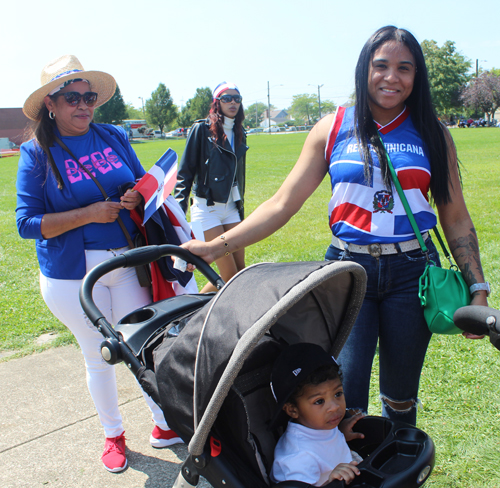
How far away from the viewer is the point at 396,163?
2.04 meters

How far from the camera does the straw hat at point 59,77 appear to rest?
262 centimetres

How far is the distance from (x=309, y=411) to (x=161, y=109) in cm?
8505

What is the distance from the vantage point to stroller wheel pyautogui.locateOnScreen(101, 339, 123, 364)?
1.87 metres

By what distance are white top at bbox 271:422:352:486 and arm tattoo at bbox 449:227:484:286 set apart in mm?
920

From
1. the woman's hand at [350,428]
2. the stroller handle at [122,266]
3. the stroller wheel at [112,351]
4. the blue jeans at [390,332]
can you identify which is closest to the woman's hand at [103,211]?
the stroller handle at [122,266]

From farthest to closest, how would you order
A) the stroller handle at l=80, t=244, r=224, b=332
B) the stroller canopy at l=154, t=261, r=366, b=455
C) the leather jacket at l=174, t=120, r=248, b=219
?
the leather jacket at l=174, t=120, r=248, b=219, the stroller handle at l=80, t=244, r=224, b=332, the stroller canopy at l=154, t=261, r=366, b=455

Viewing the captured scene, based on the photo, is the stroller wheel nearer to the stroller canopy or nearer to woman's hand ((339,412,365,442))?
the stroller canopy

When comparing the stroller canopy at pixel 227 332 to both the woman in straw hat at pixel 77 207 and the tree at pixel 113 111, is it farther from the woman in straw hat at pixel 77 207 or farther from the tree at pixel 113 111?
the tree at pixel 113 111

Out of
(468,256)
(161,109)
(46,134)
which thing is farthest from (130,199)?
(161,109)

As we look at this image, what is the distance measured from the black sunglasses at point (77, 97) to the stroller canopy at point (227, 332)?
1.58m

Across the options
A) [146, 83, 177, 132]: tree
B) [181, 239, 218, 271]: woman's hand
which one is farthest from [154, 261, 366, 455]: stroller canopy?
[146, 83, 177, 132]: tree

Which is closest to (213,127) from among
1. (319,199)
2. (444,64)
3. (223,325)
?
(223,325)

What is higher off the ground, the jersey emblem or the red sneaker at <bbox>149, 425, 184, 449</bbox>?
the jersey emblem

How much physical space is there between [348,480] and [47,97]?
243cm
